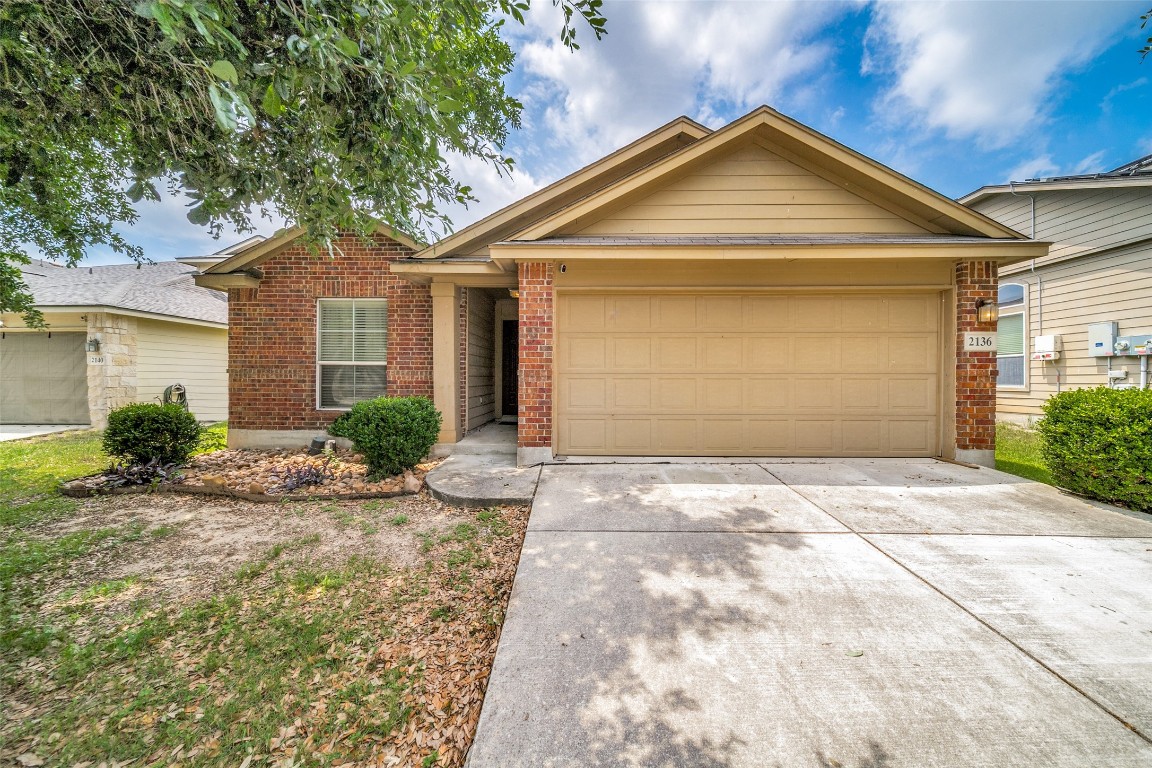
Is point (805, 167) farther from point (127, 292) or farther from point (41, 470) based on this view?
point (127, 292)

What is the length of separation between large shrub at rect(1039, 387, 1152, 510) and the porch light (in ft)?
4.14

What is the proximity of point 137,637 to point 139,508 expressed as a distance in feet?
10.0

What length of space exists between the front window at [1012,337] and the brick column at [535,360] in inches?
423

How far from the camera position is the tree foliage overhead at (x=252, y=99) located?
2.58m

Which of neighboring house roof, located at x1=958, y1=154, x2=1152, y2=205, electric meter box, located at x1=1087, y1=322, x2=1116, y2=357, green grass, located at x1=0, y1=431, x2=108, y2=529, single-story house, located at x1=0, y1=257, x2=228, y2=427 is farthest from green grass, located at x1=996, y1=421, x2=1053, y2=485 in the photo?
single-story house, located at x1=0, y1=257, x2=228, y2=427

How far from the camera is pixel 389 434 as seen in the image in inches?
218

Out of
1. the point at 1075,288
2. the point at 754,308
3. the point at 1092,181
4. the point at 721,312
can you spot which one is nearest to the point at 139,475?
the point at 721,312

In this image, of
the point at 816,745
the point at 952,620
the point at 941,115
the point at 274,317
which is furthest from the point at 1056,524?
the point at 941,115

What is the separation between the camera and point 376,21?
275 cm

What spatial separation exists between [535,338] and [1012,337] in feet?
37.8

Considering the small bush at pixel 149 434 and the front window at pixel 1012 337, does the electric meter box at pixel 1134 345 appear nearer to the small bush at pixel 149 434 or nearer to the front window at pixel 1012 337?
the front window at pixel 1012 337

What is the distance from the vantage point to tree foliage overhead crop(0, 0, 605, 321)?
101 inches

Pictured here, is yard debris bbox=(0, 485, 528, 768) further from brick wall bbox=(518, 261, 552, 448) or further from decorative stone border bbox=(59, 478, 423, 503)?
brick wall bbox=(518, 261, 552, 448)

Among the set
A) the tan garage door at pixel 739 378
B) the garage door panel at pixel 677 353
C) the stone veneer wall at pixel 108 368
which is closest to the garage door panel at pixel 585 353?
the tan garage door at pixel 739 378
